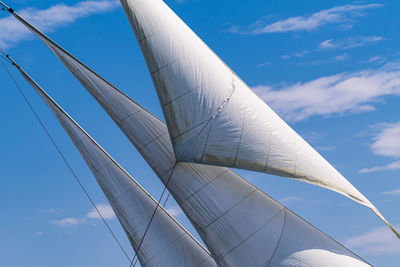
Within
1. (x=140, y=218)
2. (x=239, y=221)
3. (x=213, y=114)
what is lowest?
(x=140, y=218)

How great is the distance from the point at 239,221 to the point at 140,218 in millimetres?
5190

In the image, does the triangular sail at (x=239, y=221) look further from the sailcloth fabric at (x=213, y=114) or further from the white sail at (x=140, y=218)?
the white sail at (x=140, y=218)

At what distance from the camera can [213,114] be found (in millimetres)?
23938

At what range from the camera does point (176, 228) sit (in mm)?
28281

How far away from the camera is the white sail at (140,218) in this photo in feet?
Answer: 91.8

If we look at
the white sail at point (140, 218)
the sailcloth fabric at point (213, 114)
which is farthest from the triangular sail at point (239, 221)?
the white sail at point (140, 218)

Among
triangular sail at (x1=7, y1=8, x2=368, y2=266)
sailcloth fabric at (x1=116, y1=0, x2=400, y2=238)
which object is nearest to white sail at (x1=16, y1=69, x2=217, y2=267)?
triangular sail at (x1=7, y1=8, x2=368, y2=266)

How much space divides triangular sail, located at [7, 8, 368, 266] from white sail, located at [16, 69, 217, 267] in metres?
2.95

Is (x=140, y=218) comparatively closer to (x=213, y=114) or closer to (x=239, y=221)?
(x=239, y=221)

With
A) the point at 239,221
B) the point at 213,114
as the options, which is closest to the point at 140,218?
the point at 239,221

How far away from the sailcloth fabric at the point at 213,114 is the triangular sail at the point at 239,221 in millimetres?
1326

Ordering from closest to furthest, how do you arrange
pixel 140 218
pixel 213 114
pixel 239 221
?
pixel 213 114, pixel 239 221, pixel 140 218

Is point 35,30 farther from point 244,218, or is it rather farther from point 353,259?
point 353,259

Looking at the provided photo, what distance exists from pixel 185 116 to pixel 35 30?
8220 mm
